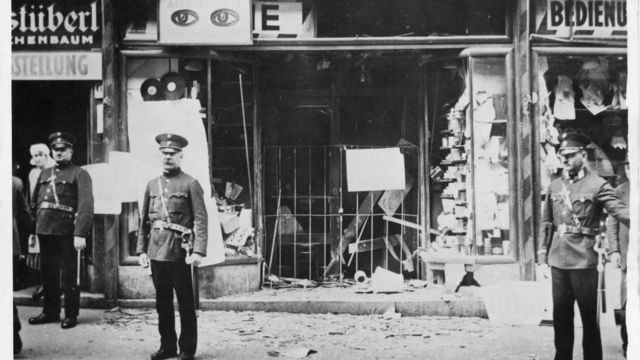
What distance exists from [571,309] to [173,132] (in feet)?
14.8

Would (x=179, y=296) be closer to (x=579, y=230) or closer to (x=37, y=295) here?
(x=37, y=295)

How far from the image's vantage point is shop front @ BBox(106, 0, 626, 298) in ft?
24.8

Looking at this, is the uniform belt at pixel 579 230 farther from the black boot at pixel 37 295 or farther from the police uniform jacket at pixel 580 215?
the black boot at pixel 37 295

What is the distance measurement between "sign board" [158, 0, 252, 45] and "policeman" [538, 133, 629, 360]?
149 inches

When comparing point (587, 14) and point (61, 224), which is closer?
point (61, 224)

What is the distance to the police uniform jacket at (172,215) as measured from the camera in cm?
580

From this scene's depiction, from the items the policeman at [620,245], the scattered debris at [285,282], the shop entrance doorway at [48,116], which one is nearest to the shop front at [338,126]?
the scattered debris at [285,282]

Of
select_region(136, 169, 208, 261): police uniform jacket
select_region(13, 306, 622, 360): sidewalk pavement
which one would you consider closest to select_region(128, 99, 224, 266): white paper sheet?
select_region(13, 306, 622, 360): sidewalk pavement

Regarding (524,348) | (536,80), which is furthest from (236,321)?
(536,80)

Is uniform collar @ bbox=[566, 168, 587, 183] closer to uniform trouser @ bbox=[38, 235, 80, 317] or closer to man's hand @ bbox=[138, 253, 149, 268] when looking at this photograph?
man's hand @ bbox=[138, 253, 149, 268]

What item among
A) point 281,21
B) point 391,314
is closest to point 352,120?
point 281,21

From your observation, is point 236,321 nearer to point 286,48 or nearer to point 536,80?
point 286,48

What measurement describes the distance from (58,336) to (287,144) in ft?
11.4

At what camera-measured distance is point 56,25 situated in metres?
7.41
